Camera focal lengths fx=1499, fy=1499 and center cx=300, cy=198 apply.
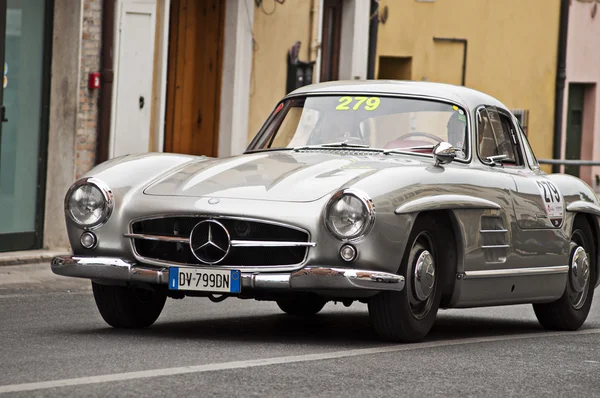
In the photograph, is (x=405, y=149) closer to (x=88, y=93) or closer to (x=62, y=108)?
(x=62, y=108)

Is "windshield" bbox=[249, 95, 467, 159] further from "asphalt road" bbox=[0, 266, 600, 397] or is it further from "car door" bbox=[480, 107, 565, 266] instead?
"asphalt road" bbox=[0, 266, 600, 397]

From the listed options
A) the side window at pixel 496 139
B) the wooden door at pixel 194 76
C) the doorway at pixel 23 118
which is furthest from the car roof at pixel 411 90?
the wooden door at pixel 194 76

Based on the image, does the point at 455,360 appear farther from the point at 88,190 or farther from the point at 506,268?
the point at 88,190

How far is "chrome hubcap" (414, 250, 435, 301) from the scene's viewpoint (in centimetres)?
844

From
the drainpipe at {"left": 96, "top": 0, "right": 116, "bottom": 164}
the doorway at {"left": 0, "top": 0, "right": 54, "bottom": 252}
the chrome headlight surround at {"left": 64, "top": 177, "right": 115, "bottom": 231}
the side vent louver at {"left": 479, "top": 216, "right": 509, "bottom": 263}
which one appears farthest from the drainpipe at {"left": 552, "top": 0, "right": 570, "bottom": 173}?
the chrome headlight surround at {"left": 64, "top": 177, "right": 115, "bottom": 231}

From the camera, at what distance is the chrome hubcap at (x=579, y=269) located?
10.5m

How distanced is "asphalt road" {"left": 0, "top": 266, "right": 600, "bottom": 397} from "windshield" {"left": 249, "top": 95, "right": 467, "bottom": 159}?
3.93 feet

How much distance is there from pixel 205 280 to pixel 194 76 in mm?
11891

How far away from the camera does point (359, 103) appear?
382 inches

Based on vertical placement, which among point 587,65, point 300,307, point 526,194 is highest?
point 587,65

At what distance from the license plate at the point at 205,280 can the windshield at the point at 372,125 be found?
1748mm

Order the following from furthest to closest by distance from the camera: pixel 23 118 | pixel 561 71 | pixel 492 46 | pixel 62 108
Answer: pixel 561 71 → pixel 492 46 → pixel 62 108 → pixel 23 118

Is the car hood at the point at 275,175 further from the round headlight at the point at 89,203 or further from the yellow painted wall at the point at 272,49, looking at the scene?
the yellow painted wall at the point at 272,49

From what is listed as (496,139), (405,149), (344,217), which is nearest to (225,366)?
(344,217)
